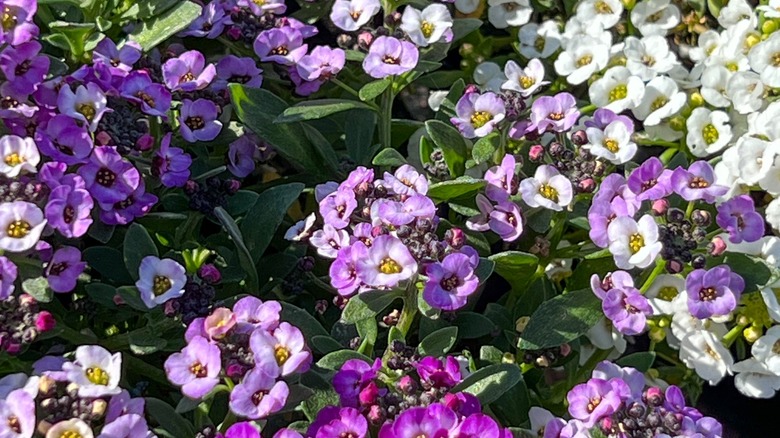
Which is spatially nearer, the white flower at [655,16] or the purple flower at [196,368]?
the purple flower at [196,368]

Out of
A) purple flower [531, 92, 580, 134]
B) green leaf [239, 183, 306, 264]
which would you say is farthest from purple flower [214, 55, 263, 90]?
purple flower [531, 92, 580, 134]

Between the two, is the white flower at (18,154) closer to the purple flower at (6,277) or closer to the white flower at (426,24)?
the purple flower at (6,277)

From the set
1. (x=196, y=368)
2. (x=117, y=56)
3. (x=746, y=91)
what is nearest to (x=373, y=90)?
(x=117, y=56)

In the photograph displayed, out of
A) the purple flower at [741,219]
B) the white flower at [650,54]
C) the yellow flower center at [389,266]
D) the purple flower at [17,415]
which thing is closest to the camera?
the purple flower at [17,415]

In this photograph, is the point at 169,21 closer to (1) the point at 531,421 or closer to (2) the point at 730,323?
(1) the point at 531,421

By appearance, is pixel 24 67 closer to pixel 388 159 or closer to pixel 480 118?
pixel 388 159

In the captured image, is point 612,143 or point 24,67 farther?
point 612,143

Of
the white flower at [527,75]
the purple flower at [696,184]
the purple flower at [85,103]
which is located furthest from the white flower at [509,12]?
the purple flower at [85,103]

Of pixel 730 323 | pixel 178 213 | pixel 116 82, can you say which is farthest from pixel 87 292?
pixel 730 323
